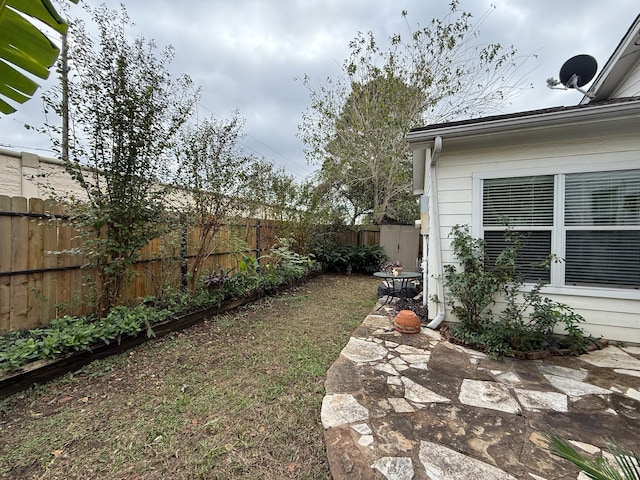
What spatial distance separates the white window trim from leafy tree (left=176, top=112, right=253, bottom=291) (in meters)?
3.66

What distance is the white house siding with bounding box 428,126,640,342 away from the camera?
10.6ft

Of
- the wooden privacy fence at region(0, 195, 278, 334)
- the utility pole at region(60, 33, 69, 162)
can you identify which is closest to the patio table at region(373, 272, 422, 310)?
the wooden privacy fence at region(0, 195, 278, 334)

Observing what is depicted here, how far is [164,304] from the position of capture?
13.2ft

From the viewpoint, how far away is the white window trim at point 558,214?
10.6 ft

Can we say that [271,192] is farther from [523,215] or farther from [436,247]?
[523,215]

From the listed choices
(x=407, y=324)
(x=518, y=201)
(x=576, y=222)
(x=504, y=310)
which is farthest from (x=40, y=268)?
(x=576, y=222)

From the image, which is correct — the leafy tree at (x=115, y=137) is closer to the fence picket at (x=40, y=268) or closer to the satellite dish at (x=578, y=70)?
the fence picket at (x=40, y=268)

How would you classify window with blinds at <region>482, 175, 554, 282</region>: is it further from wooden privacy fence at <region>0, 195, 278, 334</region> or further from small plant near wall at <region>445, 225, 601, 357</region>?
wooden privacy fence at <region>0, 195, 278, 334</region>

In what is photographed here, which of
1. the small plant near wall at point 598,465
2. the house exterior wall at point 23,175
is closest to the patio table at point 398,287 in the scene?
the small plant near wall at point 598,465

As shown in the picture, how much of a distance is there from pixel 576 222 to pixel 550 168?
73cm

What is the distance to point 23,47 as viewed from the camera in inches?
70.5

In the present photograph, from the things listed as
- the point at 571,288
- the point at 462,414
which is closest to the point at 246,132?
the point at 462,414

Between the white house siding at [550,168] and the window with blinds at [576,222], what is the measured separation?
108mm

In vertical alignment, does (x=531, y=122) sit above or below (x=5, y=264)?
A: above
